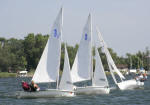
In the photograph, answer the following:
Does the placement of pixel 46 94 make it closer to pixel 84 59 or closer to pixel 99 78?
pixel 99 78

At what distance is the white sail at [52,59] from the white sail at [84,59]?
526 cm

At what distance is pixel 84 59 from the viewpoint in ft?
131

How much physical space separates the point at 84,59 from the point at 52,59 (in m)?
5.82

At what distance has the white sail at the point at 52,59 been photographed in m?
34.3

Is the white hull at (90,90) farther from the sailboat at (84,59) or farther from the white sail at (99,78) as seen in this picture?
the sailboat at (84,59)

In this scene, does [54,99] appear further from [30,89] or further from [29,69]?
[29,69]

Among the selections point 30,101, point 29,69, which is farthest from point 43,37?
point 30,101

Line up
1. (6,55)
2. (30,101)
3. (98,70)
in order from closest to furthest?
(30,101) < (98,70) < (6,55)

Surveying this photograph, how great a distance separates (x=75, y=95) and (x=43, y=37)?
279 feet

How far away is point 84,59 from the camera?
1569 inches

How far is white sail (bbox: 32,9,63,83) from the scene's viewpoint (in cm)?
3431

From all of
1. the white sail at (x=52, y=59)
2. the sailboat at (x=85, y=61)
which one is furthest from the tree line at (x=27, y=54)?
the white sail at (x=52, y=59)

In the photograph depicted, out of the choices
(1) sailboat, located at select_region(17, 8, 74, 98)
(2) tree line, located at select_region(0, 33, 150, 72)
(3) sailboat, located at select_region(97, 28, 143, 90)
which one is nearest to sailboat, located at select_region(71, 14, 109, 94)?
(3) sailboat, located at select_region(97, 28, 143, 90)

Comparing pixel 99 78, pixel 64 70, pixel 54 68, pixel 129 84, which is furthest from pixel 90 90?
pixel 129 84
